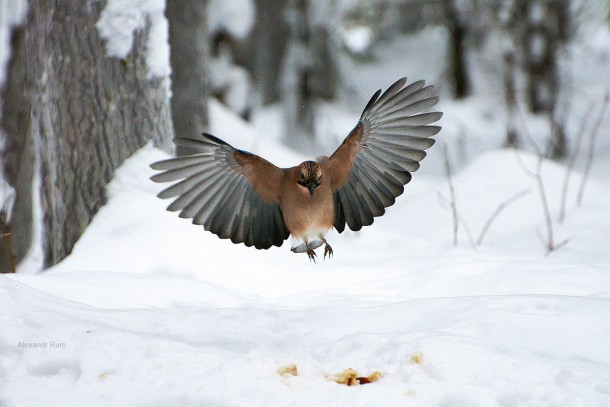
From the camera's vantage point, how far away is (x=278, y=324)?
2797mm

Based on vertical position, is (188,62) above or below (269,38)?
below

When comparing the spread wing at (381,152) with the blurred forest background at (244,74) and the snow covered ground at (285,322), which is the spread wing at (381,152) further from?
the blurred forest background at (244,74)

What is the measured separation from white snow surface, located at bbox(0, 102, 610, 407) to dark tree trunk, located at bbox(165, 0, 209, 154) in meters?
2.15

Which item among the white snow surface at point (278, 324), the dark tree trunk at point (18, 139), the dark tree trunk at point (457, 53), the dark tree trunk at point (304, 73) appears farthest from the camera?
the dark tree trunk at point (457, 53)

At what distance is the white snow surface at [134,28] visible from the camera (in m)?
3.96

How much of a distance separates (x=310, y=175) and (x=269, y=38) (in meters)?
9.89

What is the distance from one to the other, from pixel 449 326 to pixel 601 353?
487 millimetres

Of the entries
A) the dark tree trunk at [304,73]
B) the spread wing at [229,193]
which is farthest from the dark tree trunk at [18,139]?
the dark tree trunk at [304,73]

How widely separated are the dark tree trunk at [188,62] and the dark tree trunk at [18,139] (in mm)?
1231

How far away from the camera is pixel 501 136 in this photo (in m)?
14.3

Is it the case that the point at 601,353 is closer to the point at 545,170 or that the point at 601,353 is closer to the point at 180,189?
the point at 180,189

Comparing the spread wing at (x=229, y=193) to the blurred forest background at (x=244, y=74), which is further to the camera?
the blurred forest background at (x=244, y=74)

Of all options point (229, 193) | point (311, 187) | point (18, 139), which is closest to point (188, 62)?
point (18, 139)

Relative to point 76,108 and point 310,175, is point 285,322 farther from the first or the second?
point 76,108
